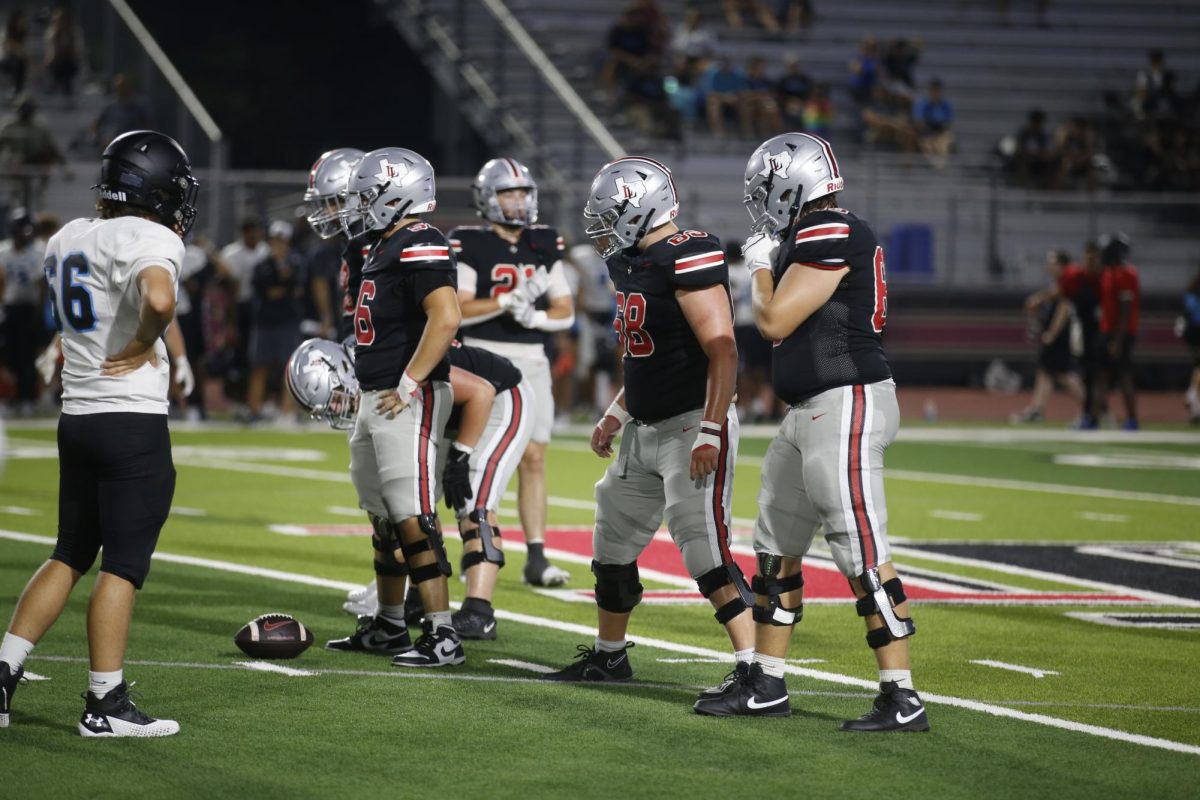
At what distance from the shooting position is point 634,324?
669 centimetres

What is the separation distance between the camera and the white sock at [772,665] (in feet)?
20.9

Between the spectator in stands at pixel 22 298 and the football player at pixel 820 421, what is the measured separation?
1406 centimetres

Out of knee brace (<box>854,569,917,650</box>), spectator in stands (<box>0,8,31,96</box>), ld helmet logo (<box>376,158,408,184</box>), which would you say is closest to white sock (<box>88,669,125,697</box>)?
ld helmet logo (<box>376,158,408,184</box>)

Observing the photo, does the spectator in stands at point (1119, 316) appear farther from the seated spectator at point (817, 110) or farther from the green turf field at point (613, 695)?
the green turf field at point (613, 695)

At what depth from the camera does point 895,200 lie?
993 inches

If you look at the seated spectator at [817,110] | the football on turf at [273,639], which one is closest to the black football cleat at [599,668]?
the football on turf at [273,639]

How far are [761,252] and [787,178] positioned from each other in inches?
12.7

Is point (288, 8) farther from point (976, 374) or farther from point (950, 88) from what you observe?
point (976, 374)

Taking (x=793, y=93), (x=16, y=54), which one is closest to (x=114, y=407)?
(x=16, y=54)

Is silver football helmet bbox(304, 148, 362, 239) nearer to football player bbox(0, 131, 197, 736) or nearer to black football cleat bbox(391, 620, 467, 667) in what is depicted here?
football player bbox(0, 131, 197, 736)

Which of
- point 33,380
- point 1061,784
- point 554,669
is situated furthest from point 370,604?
point 33,380

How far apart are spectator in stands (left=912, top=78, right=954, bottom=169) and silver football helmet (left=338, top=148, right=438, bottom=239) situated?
20941mm

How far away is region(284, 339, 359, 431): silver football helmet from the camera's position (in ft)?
24.7

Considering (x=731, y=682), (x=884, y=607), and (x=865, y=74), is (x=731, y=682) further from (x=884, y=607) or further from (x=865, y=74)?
(x=865, y=74)
